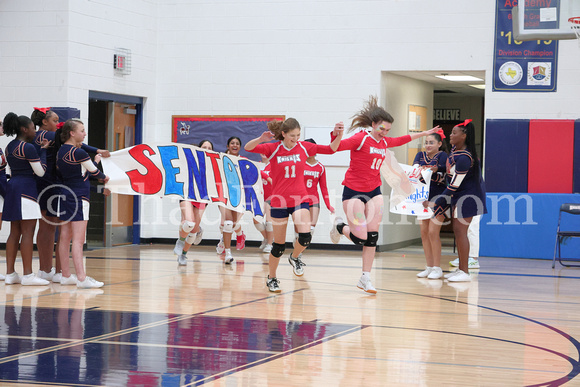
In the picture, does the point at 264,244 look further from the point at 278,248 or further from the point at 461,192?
the point at 278,248

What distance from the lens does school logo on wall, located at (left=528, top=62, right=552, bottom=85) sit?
40.8 feet

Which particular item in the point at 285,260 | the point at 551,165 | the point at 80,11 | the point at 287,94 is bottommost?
the point at 285,260

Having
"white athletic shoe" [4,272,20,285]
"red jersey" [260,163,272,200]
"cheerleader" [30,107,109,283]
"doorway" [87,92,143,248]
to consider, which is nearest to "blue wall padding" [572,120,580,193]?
"red jersey" [260,163,272,200]

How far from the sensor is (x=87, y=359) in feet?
16.0

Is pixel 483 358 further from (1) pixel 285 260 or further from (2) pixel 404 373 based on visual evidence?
(1) pixel 285 260

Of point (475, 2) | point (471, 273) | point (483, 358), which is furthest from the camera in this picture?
point (475, 2)

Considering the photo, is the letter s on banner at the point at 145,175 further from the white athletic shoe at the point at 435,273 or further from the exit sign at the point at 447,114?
the exit sign at the point at 447,114

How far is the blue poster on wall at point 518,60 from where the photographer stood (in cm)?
1244

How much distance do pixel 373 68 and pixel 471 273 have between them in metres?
4.37

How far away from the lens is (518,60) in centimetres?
1255

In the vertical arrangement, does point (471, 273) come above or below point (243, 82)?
below

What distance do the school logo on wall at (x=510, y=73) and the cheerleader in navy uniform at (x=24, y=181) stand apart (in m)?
7.74

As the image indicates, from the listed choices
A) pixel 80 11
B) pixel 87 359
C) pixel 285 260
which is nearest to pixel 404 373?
pixel 87 359

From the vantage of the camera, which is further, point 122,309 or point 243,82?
point 243,82
